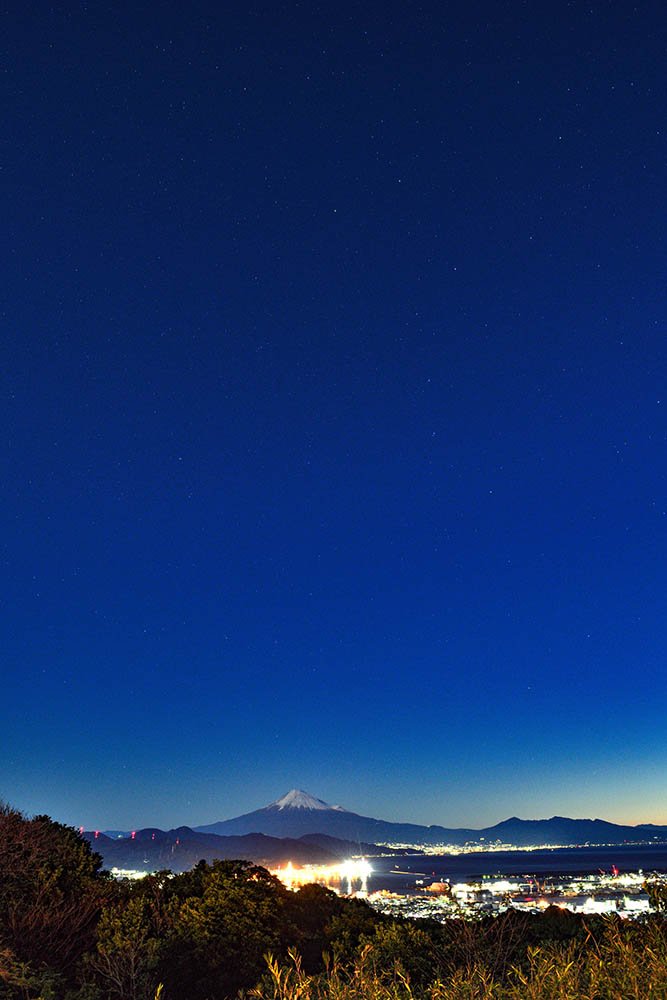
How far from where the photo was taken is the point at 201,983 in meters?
16.0

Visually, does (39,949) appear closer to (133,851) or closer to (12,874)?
(12,874)

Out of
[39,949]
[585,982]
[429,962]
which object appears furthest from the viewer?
[429,962]

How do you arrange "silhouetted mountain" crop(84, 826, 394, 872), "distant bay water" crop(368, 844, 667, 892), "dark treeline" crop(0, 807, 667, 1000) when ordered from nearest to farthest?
"dark treeline" crop(0, 807, 667, 1000) → "distant bay water" crop(368, 844, 667, 892) → "silhouetted mountain" crop(84, 826, 394, 872)

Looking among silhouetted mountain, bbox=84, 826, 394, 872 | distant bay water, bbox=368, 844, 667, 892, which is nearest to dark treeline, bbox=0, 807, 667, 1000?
distant bay water, bbox=368, 844, 667, 892

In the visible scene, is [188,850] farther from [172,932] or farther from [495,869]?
[172,932]

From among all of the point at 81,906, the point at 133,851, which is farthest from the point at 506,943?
the point at 133,851

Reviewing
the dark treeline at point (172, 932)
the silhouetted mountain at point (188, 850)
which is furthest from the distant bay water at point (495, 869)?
the dark treeline at point (172, 932)

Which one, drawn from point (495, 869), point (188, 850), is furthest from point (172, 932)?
point (188, 850)

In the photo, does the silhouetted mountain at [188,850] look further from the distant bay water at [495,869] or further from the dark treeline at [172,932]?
the dark treeline at [172,932]

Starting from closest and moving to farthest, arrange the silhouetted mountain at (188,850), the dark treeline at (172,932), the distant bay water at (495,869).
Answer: the dark treeline at (172,932) → the distant bay water at (495,869) → the silhouetted mountain at (188,850)

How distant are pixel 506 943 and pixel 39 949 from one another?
391 inches

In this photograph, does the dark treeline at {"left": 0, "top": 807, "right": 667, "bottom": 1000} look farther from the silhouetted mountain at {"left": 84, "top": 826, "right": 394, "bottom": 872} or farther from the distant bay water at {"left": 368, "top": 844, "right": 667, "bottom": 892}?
the silhouetted mountain at {"left": 84, "top": 826, "right": 394, "bottom": 872}

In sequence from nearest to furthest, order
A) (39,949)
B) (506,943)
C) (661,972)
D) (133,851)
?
(661,972) < (39,949) < (506,943) < (133,851)

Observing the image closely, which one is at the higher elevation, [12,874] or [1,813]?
[1,813]
